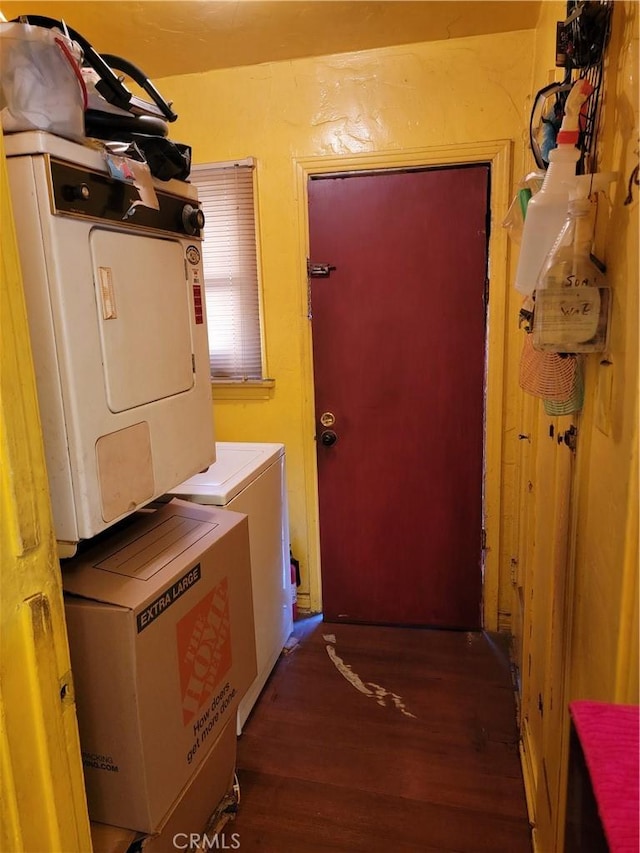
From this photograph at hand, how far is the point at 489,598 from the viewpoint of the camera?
8.52 ft

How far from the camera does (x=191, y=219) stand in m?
1.37

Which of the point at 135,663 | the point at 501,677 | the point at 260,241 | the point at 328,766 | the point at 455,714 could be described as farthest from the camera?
the point at 260,241

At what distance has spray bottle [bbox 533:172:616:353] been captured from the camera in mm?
960

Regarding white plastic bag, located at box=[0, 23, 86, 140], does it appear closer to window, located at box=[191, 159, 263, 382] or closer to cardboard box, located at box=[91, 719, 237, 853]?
cardboard box, located at box=[91, 719, 237, 853]

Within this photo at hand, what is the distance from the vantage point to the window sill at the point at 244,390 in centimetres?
266

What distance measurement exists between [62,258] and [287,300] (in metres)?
1.65

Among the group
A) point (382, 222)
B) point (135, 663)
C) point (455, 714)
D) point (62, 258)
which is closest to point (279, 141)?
point (382, 222)

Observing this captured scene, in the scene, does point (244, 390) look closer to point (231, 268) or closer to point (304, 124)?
point (231, 268)

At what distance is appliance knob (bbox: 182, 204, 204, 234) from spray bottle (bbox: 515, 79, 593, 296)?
2.56ft

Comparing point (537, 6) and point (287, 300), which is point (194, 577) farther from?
point (537, 6)

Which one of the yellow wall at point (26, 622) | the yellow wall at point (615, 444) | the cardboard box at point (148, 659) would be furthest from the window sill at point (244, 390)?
the yellow wall at point (26, 622)

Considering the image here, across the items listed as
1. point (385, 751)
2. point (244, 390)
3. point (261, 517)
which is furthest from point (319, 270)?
point (385, 751)

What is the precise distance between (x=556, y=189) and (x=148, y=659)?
4.04ft

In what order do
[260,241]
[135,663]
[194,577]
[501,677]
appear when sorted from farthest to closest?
[260,241], [501,677], [194,577], [135,663]
